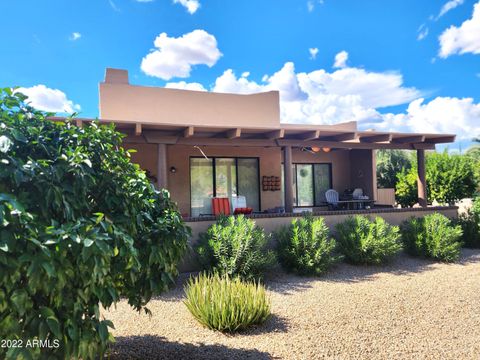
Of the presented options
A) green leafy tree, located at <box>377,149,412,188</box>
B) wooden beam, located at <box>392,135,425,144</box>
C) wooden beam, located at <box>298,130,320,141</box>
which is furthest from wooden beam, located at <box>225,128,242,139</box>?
green leafy tree, located at <box>377,149,412,188</box>

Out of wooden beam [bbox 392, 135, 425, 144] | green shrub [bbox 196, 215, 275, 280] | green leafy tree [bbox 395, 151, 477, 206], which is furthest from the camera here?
green leafy tree [bbox 395, 151, 477, 206]

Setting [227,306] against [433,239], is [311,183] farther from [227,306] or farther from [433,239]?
[227,306]

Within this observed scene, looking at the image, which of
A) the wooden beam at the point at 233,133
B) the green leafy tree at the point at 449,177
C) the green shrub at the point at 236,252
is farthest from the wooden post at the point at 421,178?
the green shrub at the point at 236,252

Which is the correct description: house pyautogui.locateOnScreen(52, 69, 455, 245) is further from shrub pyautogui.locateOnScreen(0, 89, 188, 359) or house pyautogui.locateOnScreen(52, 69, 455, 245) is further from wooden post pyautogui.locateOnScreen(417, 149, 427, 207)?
shrub pyautogui.locateOnScreen(0, 89, 188, 359)

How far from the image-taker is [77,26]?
520 inches

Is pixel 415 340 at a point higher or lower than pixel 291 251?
lower

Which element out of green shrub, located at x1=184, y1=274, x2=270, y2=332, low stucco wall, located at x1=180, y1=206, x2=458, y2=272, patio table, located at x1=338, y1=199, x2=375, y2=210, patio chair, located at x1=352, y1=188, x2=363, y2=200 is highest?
patio chair, located at x1=352, y1=188, x2=363, y2=200

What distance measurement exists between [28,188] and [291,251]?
6.43 metres

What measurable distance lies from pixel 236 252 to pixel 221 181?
603 centimetres

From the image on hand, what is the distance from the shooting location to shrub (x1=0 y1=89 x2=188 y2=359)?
6.66ft

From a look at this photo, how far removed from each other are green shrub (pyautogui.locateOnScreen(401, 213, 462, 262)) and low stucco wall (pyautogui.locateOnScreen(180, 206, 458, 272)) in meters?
0.85

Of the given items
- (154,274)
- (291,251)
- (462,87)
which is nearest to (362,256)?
(291,251)

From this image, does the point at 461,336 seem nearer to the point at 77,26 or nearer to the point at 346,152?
the point at 346,152

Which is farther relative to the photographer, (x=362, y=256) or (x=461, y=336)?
(x=362, y=256)
